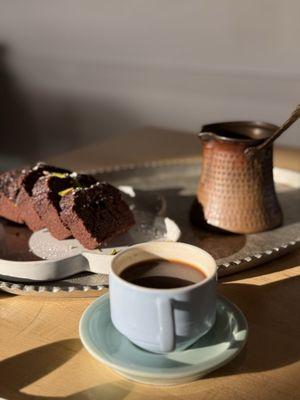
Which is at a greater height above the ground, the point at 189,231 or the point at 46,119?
the point at 189,231

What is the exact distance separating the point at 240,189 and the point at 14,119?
2.29 m

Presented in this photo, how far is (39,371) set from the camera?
0.64 meters

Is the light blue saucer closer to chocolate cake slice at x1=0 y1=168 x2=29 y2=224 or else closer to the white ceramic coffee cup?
the white ceramic coffee cup

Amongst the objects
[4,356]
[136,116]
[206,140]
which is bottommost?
[136,116]

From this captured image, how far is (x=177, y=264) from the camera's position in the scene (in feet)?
2.25

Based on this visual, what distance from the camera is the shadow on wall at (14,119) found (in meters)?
3.01

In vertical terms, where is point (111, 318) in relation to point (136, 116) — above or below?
above

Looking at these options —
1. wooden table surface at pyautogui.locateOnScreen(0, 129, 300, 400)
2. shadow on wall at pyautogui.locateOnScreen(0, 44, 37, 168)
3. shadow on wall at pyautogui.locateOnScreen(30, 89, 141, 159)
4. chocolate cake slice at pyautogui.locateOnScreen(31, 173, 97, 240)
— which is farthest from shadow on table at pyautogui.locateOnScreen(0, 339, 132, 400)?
shadow on wall at pyautogui.locateOnScreen(0, 44, 37, 168)

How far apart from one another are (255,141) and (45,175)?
33 cm

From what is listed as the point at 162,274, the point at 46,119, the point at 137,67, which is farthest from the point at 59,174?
the point at 46,119

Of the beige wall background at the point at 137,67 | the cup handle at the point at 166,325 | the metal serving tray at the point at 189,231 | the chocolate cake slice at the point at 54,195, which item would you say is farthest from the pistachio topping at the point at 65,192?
the beige wall background at the point at 137,67

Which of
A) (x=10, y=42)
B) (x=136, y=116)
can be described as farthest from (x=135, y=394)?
(x=10, y=42)

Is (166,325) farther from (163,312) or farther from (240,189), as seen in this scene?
(240,189)

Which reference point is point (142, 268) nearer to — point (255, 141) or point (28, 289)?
point (28, 289)
